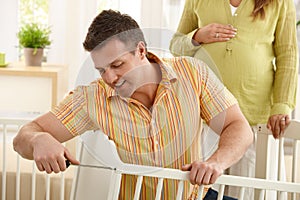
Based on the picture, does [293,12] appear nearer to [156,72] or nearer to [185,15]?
[185,15]

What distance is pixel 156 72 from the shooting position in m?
1.36

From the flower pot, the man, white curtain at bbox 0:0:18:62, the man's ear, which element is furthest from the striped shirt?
white curtain at bbox 0:0:18:62

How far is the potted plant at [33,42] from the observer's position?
118 inches

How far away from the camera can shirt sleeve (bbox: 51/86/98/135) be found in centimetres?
149

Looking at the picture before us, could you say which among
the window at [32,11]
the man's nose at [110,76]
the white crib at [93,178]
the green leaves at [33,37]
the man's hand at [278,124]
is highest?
the window at [32,11]

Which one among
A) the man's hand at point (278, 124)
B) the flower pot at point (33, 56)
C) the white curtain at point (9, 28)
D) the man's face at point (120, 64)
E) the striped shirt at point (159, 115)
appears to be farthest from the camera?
the white curtain at point (9, 28)

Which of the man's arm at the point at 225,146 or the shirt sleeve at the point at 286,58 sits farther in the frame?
the shirt sleeve at the point at 286,58

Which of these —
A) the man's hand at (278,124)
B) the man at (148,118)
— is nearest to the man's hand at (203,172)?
the man at (148,118)

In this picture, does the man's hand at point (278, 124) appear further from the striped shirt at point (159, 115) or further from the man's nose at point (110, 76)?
the man's nose at point (110, 76)

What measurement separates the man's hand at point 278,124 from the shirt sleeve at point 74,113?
1.78 feet

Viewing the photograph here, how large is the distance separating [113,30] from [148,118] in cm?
28

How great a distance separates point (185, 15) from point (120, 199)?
0.66 metres

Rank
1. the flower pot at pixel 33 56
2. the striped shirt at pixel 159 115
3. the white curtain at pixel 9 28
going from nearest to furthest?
1. the striped shirt at pixel 159 115
2. the flower pot at pixel 33 56
3. the white curtain at pixel 9 28

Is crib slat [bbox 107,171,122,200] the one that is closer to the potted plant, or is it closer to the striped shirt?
the striped shirt
